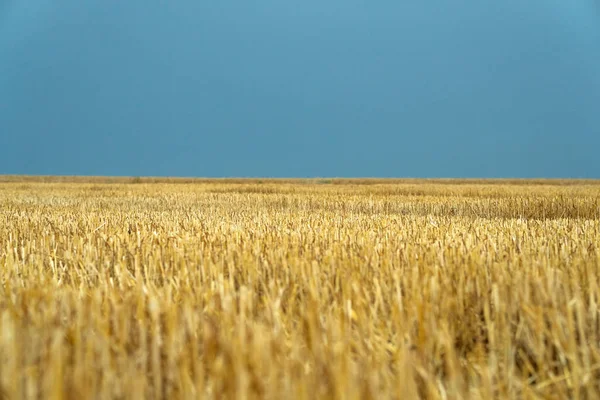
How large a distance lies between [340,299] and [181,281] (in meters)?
0.85

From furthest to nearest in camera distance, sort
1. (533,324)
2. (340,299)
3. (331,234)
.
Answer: (331,234) → (340,299) → (533,324)

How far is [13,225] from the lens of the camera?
6.65m

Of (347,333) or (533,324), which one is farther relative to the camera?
(533,324)

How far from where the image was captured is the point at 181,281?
9.91 feet

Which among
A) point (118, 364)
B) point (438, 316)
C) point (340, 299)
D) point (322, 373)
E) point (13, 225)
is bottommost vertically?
point (322, 373)

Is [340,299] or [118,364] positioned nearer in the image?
[118,364]

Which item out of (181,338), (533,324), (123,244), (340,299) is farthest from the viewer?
(123,244)

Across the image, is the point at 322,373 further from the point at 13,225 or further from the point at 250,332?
the point at 13,225

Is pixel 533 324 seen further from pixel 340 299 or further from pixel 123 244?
pixel 123 244

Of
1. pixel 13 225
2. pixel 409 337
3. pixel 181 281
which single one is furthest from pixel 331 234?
pixel 13 225

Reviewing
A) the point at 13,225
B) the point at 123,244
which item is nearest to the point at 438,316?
the point at 123,244

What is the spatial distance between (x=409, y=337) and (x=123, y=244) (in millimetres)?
3194

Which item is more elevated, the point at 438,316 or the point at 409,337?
the point at 438,316

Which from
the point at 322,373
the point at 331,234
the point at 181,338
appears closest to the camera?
the point at 322,373
